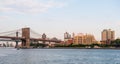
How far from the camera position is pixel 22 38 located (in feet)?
531

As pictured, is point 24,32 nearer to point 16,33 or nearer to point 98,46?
point 16,33

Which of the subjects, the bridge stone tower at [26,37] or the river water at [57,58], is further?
the bridge stone tower at [26,37]

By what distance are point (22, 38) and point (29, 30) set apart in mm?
16396

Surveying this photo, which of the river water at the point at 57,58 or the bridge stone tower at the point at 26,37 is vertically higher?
the bridge stone tower at the point at 26,37

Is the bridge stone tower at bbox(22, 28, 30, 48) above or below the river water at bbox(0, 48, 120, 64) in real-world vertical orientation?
above

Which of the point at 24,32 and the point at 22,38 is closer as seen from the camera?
the point at 22,38

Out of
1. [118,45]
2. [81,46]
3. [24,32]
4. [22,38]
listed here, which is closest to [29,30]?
[24,32]

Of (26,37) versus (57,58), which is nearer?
(57,58)

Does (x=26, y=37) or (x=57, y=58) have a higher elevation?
(x=26, y=37)

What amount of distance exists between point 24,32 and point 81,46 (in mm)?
42387

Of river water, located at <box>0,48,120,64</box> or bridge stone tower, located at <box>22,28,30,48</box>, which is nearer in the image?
river water, located at <box>0,48,120,64</box>

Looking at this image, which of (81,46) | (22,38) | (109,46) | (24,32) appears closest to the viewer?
(22,38)

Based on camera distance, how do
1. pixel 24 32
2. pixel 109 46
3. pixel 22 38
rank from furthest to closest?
1. pixel 109 46
2. pixel 24 32
3. pixel 22 38

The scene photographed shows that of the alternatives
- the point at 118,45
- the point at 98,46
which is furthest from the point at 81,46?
the point at 118,45
